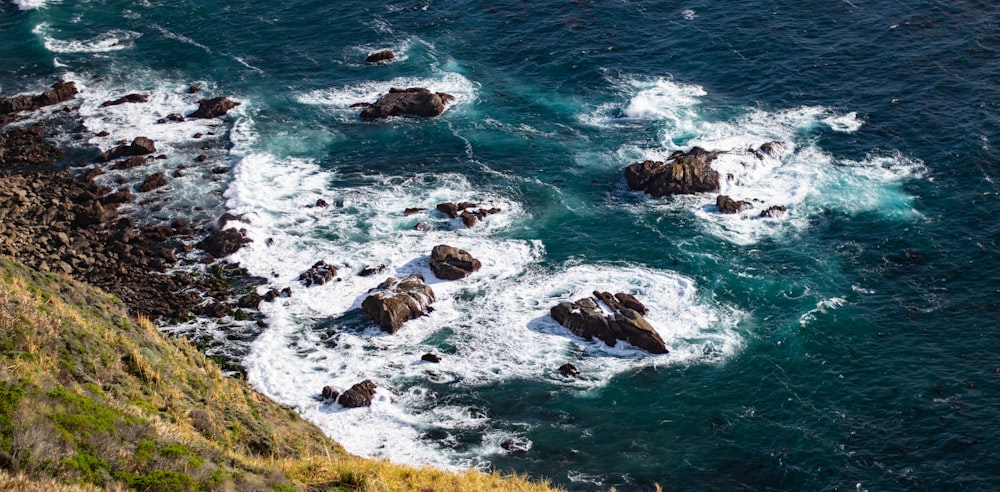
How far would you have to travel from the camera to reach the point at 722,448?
150 feet

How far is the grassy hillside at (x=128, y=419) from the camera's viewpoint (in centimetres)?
2378

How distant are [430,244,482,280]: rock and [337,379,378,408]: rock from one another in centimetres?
1166

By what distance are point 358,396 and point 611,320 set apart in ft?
52.4

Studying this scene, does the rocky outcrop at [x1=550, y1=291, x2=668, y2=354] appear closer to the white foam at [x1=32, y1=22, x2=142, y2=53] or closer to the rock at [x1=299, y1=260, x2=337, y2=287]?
the rock at [x1=299, y1=260, x2=337, y2=287]

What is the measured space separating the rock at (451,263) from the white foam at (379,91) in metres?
24.9

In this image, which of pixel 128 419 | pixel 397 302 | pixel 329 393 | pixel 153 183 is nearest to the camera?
pixel 128 419

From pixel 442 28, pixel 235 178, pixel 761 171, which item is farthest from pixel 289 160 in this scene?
pixel 761 171

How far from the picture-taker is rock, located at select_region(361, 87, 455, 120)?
262 ft

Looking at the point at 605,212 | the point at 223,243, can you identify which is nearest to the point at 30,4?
the point at 223,243

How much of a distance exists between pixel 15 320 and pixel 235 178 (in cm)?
4091

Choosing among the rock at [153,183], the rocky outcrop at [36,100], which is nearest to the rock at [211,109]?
the rock at [153,183]

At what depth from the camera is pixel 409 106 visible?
80125 millimetres

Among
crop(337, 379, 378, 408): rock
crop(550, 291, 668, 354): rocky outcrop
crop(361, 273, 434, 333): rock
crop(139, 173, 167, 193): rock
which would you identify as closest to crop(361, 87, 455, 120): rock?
crop(139, 173, 167, 193): rock

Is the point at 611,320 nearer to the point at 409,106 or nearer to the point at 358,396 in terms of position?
the point at 358,396
